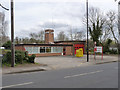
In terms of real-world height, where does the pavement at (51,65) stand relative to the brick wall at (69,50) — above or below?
below

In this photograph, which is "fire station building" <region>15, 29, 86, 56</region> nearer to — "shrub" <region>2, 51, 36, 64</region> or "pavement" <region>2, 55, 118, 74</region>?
"pavement" <region>2, 55, 118, 74</region>

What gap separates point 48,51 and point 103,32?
21.9 m

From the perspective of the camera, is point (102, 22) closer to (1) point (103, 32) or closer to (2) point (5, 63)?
(1) point (103, 32)

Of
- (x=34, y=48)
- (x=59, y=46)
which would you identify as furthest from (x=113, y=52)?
(x=34, y=48)

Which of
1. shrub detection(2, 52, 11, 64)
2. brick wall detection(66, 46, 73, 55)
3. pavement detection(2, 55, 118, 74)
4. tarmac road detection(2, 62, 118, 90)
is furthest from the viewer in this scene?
brick wall detection(66, 46, 73, 55)

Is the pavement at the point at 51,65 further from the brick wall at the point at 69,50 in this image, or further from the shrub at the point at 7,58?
the brick wall at the point at 69,50

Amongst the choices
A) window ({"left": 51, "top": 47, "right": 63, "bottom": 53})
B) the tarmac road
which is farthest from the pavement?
window ({"left": 51, "top": 47, "right": 63, "bottom": 53})

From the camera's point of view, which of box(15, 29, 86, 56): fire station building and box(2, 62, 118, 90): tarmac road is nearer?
box(2, 62, 118, 90): tarmac road

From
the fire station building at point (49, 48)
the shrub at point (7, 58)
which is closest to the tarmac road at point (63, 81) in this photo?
the shrub at point (7, 58)

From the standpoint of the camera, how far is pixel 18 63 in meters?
15.4

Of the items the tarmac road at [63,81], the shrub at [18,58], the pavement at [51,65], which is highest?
the shrub at [18,58]

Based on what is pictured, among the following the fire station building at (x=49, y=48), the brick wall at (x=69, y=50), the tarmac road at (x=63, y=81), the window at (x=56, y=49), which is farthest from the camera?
the brick wall at (x=69, y=50)

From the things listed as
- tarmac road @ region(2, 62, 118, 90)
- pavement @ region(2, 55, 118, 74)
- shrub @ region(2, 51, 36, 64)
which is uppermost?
shrub @ region(2, 51, 36, 64)

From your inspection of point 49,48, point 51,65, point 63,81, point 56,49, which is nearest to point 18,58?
point 51,65
